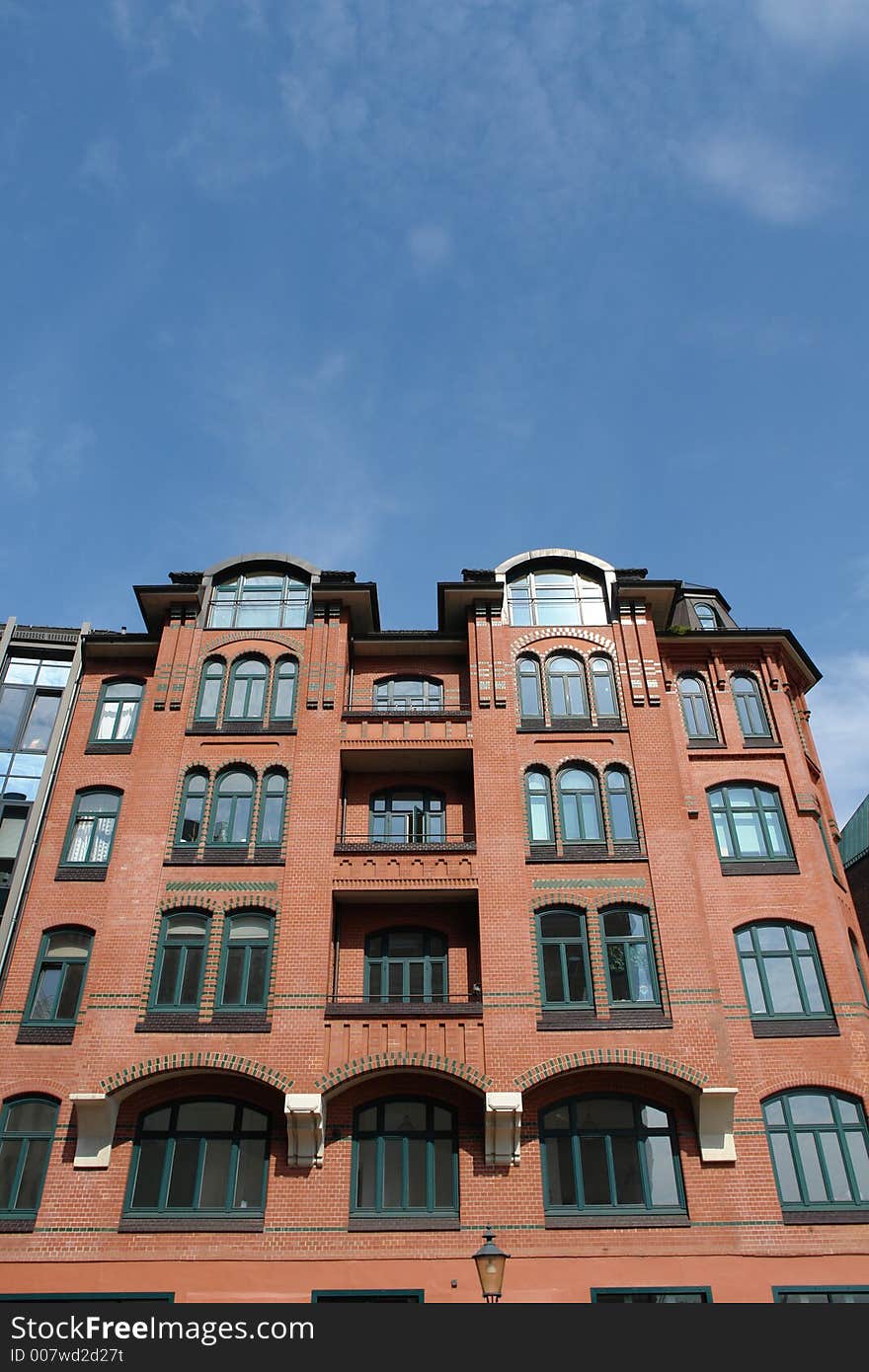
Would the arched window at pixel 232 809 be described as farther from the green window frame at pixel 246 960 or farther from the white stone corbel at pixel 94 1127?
the white stone corbel at pixel 94 1127

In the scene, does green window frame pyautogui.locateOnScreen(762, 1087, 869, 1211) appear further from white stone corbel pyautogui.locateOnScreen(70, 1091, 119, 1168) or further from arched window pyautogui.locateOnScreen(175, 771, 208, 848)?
arched window pyautogui.locateOnScreen(175, 771, 208, 848)

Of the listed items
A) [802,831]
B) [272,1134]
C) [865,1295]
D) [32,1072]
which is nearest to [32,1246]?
[32,1072]

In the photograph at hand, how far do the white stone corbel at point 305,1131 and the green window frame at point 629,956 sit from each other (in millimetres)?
6657

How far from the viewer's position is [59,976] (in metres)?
22.3

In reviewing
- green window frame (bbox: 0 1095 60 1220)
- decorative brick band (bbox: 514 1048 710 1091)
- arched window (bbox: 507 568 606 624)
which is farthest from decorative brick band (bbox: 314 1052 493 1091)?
arched window (bbox: 507 568 606 624)

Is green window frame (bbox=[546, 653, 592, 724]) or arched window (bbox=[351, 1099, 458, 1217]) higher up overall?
green window frame (bbox=[546, 653, 592, 724])

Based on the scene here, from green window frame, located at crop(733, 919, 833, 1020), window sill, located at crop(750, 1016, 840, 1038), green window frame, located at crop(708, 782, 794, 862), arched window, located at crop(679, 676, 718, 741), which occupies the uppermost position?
arched window, located at crop(679, 676, 718, 741)

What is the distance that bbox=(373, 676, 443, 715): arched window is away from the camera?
2694cm

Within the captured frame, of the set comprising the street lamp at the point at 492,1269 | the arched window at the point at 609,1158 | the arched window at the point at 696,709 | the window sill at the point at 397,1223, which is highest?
the arched window at the point at 696,709

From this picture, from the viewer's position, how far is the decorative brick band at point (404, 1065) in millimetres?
20016

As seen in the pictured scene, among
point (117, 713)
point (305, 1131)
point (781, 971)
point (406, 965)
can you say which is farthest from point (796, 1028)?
point (117, 713)

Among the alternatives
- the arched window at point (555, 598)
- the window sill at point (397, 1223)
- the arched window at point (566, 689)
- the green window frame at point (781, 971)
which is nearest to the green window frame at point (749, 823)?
the green window frame at point (781, 971)

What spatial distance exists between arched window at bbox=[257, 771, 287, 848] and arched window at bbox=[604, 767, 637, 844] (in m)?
8.05

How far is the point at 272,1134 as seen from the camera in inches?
805
